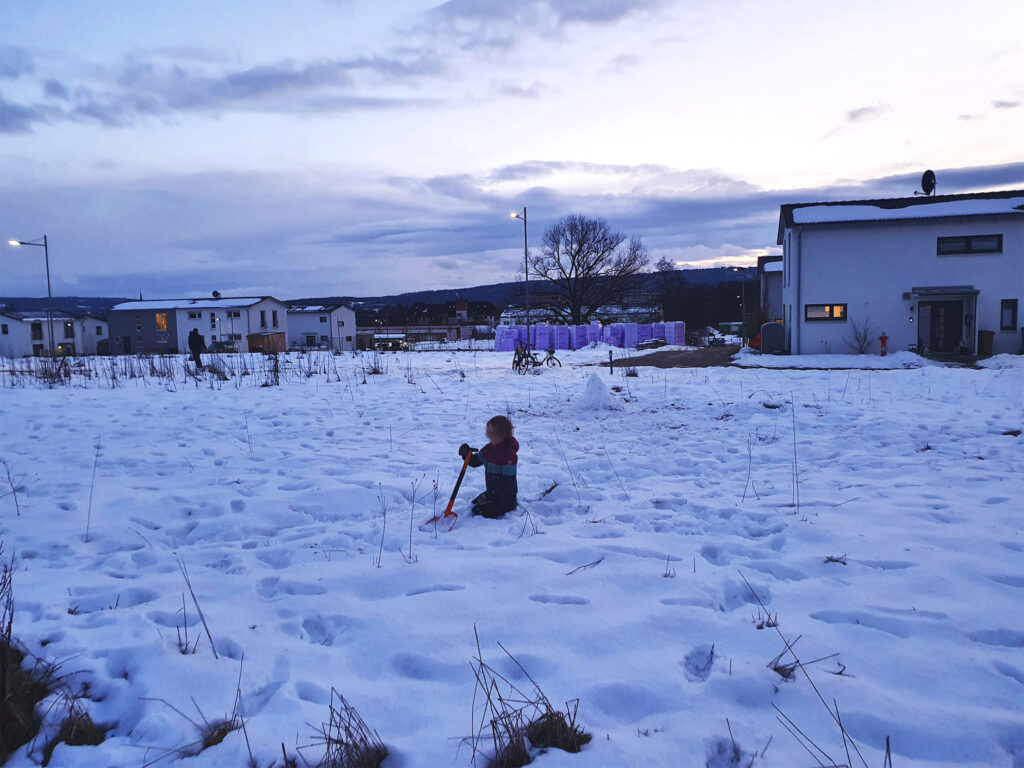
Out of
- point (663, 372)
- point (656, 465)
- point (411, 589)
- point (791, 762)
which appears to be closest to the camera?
point (791, 762)

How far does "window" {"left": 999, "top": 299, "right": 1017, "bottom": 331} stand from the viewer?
2595 cm

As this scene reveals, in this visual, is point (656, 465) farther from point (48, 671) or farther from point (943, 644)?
point (48, 671)

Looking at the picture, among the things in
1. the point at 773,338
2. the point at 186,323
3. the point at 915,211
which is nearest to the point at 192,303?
the point at 186,323

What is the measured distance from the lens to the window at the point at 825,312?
27281 mm

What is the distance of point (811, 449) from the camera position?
8367mm

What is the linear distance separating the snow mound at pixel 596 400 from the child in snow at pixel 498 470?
19.8ft

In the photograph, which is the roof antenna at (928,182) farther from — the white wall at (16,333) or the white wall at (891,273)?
the white wall at (16,333)

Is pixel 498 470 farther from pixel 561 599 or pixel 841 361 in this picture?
pixel 841 361

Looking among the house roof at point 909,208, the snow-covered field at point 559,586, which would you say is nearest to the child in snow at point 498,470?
the snow-covered field at point 559,586

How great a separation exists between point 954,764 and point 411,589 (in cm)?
304

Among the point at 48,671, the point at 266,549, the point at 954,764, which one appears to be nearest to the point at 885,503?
the point at 954,764

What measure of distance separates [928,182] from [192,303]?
78035 mm

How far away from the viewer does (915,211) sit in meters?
26.5

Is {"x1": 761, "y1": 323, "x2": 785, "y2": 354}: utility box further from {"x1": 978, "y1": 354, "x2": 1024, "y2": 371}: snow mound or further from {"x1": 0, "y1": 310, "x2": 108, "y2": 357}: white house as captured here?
{"x1": 0, "y1": 310, "x2": 108, "y2": 357}: white house
